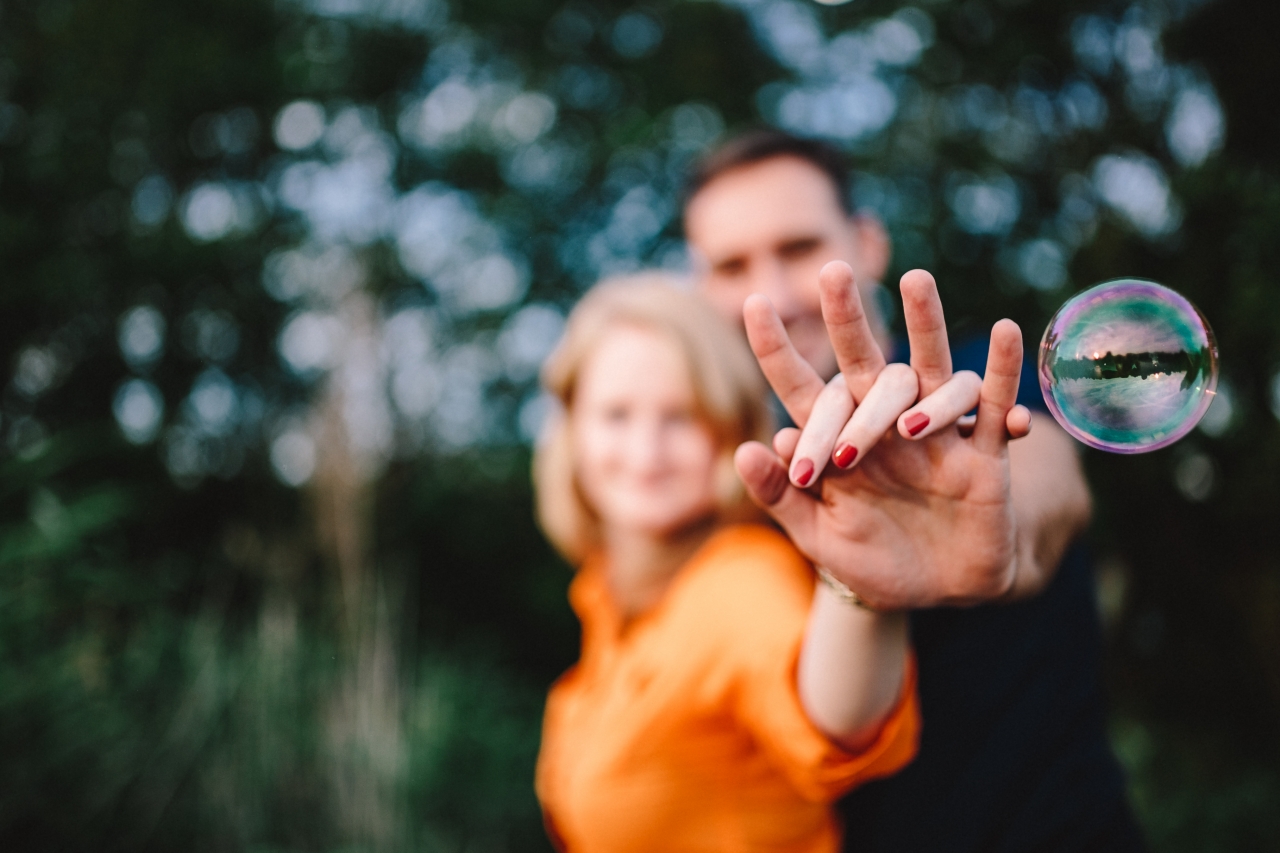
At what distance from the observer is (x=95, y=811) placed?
2.72 m

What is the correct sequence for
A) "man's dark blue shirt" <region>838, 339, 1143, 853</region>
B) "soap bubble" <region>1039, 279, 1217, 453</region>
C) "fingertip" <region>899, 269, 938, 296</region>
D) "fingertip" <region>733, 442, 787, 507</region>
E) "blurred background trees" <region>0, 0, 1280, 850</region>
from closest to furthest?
"fingertip" <region>899, 269, 938, 296</region> → "fingertip" <region>733, 442, 787, 507</region> → "soap bubble" <region>1039, 279, 1217, 453</region> → "man's dark blue shirt" <region>838, 339, 1143, 853</region> → "blurred background trees" <region>0, 0, 1280, 850</region>

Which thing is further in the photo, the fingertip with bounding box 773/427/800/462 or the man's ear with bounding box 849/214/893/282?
the man's ear with bounding box 849/214/893/282

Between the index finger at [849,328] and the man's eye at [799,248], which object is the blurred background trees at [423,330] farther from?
the index finger at [849,328]

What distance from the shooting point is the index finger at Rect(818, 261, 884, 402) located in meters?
0.96

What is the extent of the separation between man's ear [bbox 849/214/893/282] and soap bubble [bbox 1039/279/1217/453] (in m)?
1.11

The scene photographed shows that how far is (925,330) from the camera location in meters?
0.97

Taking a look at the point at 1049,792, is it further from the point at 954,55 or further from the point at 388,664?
the point at 954,55

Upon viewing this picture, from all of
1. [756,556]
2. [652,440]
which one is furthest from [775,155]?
[756,556]

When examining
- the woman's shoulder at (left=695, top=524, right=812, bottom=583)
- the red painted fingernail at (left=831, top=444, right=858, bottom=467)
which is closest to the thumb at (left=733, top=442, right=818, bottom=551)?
the red painted fingernail at (left=831, top=444, right=858, bottom=467)

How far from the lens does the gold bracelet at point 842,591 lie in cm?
110

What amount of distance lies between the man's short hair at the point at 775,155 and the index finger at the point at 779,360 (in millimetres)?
1284

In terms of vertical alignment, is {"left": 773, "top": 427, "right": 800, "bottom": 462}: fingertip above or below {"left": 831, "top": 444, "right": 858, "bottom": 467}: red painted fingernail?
below

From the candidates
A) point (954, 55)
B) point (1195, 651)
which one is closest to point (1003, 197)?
point (954, 55)

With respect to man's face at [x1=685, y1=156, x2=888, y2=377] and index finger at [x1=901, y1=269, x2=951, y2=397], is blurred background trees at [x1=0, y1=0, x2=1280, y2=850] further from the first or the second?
index finger at [x1=901, y1=269, x2=951, y2=397]
